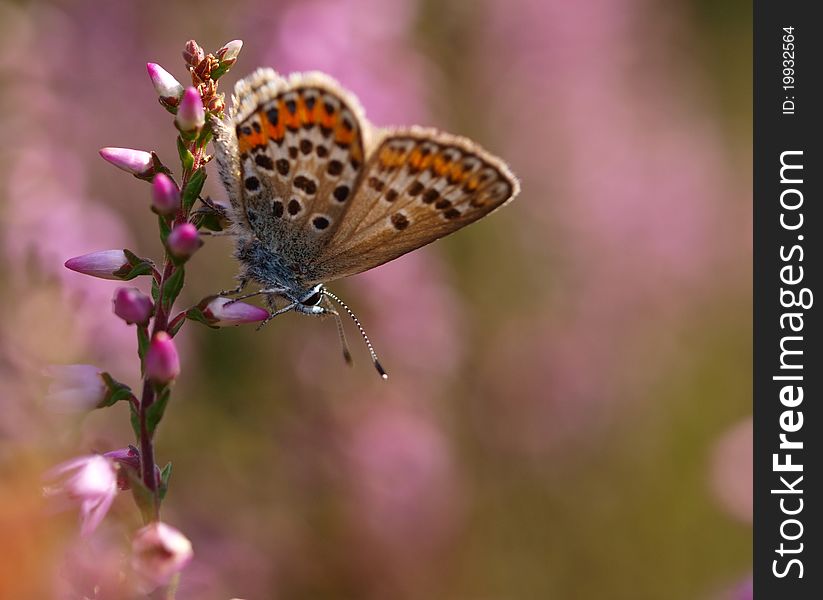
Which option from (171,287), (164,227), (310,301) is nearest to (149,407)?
(171,287)

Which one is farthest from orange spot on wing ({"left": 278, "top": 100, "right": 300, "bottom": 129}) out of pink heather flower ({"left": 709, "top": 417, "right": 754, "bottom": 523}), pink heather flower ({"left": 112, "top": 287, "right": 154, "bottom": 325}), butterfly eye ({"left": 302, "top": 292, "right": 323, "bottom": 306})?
pink heather flower ({"left": 709, "top": 417, "right": 754, "bottom": 523})

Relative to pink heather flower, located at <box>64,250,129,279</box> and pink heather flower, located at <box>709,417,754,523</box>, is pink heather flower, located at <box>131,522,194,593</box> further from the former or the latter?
pink heather flower, located at <box>709,417,754,523</box>

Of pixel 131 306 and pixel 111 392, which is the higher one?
pixel 131 306

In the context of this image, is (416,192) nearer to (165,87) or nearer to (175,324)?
(165,87)

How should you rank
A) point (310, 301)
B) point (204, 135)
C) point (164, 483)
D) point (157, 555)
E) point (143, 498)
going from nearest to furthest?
point (157, 555) < point (143, 498) < point (164, 483) < point (204, 135) < point (310, 301)

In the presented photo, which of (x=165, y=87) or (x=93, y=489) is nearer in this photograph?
(x=93, y=489)

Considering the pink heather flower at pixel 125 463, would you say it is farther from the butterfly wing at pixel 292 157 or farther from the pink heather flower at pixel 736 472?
the pink heather flower at pixel 736 472
